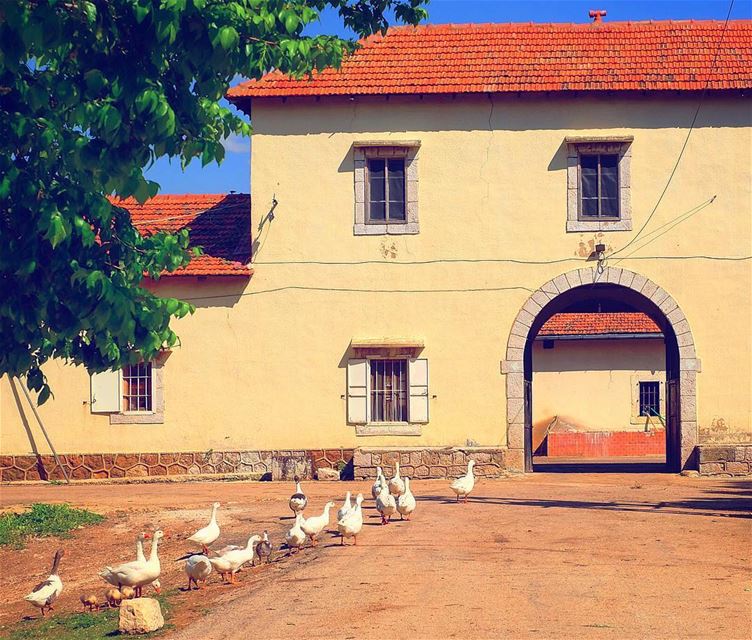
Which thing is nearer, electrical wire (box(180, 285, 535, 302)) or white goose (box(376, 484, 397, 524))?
white goose (box(376, 484, 397, 524))

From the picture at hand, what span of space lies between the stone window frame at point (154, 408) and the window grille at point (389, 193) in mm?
4674

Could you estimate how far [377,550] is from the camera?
12.9 meters

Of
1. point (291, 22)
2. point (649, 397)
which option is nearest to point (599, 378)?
point (649, 397)

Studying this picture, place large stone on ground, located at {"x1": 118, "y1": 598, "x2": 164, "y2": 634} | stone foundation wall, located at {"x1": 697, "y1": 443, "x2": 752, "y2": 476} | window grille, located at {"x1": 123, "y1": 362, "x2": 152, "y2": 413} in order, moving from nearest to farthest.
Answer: large stone on ground, located at {"x1": 118, "y1": 598, "x2": 164, "y2": 634}, stone foundation wall, located at {"x1": 697, "y1": 443, "x2": 752, "y2": 476}, window grille, located at {"x1": 123, "y1": 362, "x2": 152, "y2": 413}

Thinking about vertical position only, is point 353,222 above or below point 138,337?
above

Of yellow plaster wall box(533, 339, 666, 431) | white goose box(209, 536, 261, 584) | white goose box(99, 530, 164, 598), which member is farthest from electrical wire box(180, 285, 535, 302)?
yellow plaster wall box(533, 339, 666, 431)

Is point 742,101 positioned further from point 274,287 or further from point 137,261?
point 137,261

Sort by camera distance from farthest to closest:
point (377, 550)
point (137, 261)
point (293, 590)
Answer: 1. point (377, 550)
2. point (137, 261)
3. point (293, 590)

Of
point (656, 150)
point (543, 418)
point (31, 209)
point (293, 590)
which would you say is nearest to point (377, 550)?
point (293, 590)

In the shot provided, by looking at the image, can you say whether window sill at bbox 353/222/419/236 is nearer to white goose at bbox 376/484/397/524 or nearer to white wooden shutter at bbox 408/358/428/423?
white wooden shutter at bbox 408/358/428/423

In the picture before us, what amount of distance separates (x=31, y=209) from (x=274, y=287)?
1359 cm

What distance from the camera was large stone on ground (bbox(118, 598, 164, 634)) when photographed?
9477 millimetres

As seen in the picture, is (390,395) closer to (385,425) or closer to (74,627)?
(385,425)

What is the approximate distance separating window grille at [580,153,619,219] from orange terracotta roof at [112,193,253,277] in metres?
6.28
